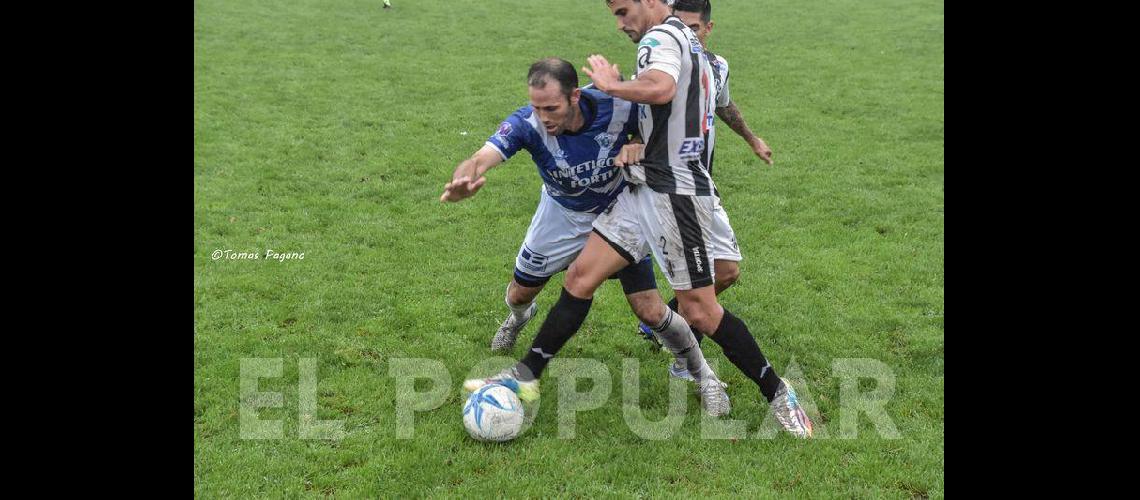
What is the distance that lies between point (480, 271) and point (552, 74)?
12.9 ft

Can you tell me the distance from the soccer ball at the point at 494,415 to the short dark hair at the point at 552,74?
1.94 m

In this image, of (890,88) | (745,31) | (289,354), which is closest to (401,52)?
(745,31)

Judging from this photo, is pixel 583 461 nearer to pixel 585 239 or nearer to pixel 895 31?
pixel 585 239

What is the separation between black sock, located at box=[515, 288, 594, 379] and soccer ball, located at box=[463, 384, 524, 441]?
238 mm

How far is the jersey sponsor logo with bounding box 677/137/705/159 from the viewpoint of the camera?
5605mm

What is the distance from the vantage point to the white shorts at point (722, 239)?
594 centimetres

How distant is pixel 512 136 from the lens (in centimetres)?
586

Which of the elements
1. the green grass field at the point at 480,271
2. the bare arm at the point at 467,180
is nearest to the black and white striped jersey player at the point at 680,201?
the green grass field at the point at 480,271

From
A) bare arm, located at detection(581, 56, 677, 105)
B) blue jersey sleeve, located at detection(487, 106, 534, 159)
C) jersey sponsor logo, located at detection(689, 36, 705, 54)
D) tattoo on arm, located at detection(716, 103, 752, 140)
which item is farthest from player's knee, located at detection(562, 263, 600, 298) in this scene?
tattoo on arm, located at detection(716, 103, 752, 140)

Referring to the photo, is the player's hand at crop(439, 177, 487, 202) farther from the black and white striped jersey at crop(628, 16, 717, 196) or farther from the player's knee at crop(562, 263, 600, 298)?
the black and white striped jersey at crop(628, 16, 717, 196)

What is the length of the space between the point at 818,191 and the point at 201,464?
8.90 meters

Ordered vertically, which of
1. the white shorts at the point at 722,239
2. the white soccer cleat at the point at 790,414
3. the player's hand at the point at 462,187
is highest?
the player's hand at the point at 462,187

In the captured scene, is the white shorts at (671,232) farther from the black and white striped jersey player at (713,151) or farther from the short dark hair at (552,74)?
the short dark hair at (552,74)

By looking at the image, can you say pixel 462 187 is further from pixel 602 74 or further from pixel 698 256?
pixel 698 256
